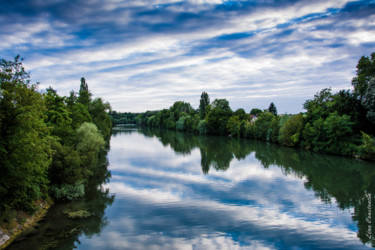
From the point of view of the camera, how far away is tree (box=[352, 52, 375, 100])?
3928 cm

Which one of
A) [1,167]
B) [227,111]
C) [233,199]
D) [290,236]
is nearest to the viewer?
[1,167]

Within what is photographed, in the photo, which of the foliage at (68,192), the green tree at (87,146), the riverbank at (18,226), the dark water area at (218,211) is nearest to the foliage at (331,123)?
the dark water area at (218,211)

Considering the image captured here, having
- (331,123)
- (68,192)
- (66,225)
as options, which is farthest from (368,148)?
(66,225)

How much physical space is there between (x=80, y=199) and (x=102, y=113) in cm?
3069

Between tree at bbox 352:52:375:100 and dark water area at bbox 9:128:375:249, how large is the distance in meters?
15.2

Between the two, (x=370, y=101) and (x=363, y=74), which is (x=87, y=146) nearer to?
(x=370, y=101)

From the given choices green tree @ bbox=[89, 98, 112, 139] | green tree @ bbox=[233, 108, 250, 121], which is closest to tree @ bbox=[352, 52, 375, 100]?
green tree @ bbox=[233, 108, 250, 121]

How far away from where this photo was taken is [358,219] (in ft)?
51.8

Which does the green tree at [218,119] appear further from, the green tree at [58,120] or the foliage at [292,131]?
the green tree at [58,120]

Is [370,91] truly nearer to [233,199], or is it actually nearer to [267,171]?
[267,171]

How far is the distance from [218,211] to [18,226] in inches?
424

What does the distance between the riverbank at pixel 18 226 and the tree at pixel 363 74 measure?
4243cm

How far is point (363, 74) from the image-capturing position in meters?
40.0

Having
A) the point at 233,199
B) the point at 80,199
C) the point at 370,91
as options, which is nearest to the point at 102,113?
the point at 80,199
